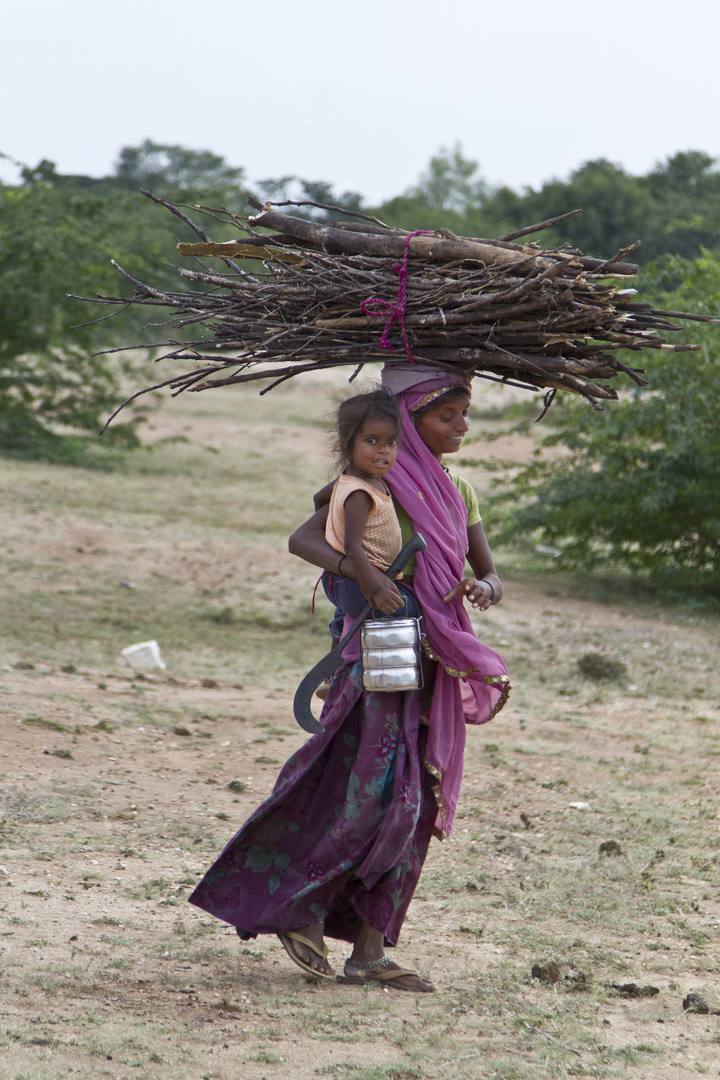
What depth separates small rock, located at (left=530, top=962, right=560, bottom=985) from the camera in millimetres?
2824

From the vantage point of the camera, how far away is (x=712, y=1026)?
2588mm

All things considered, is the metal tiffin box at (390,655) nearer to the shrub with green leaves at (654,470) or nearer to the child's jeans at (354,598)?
the child's jeans at (354,598)

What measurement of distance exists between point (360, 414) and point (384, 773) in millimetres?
876

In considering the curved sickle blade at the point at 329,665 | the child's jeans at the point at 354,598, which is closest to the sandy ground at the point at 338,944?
the curved sickle blade at the point at 329,665

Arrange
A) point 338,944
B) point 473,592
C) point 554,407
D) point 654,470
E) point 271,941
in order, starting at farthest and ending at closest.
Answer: point 554,407, point 654,470, point 338,944, point 271,941, point 473,592

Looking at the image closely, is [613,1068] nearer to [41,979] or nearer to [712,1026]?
[712,1026]

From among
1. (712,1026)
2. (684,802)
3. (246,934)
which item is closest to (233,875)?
(246,934)

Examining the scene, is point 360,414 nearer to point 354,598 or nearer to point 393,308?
point 393,308

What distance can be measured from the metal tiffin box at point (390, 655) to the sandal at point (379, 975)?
72cm

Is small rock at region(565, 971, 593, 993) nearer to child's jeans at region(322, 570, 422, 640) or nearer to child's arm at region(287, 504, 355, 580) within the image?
child's jeans at region(322, 570, 422, 640)

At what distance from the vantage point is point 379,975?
2754 mm

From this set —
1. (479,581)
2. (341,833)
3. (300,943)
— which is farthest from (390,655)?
(300,943)

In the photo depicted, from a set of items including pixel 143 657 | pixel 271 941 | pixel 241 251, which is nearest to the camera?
pixel 241 251

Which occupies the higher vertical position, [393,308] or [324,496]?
[393,308]
